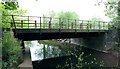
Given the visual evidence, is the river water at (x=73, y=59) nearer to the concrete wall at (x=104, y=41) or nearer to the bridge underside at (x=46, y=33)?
the concrete wall at (x=104, y=41)

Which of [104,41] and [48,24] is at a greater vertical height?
[48,24]

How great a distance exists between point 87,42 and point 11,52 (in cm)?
2241

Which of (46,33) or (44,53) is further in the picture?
(44,53)

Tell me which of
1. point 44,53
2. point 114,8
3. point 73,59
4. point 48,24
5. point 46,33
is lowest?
point 44,53

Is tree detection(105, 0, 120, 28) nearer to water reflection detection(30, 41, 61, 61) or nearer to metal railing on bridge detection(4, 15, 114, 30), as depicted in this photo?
metal railing on bridge detection(4, 15, 114, 30)

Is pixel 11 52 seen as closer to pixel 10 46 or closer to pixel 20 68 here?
pixel 10 46

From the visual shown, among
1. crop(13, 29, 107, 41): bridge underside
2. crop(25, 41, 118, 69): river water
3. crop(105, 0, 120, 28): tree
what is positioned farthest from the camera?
crop(13, 29, 107, 41): bridge underside

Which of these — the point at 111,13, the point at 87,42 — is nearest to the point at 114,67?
the point at 111,13

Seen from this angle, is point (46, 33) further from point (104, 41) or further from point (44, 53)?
point (104, 41)

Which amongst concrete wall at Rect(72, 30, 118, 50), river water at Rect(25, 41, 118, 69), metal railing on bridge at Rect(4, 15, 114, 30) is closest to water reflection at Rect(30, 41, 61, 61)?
river water at Rect(25, 41, 118, 69)

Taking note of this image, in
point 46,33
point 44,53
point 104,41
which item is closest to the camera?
point 46,33

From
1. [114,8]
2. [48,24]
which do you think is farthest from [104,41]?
[114,8]

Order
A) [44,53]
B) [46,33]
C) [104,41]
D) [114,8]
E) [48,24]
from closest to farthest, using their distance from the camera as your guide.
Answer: [114,8] → [46,33] → [48,24] → [44,53] → [104,41]

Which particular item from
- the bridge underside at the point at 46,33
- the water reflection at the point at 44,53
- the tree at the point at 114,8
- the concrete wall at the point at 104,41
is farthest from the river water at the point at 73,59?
the tree at the point at 114,8
